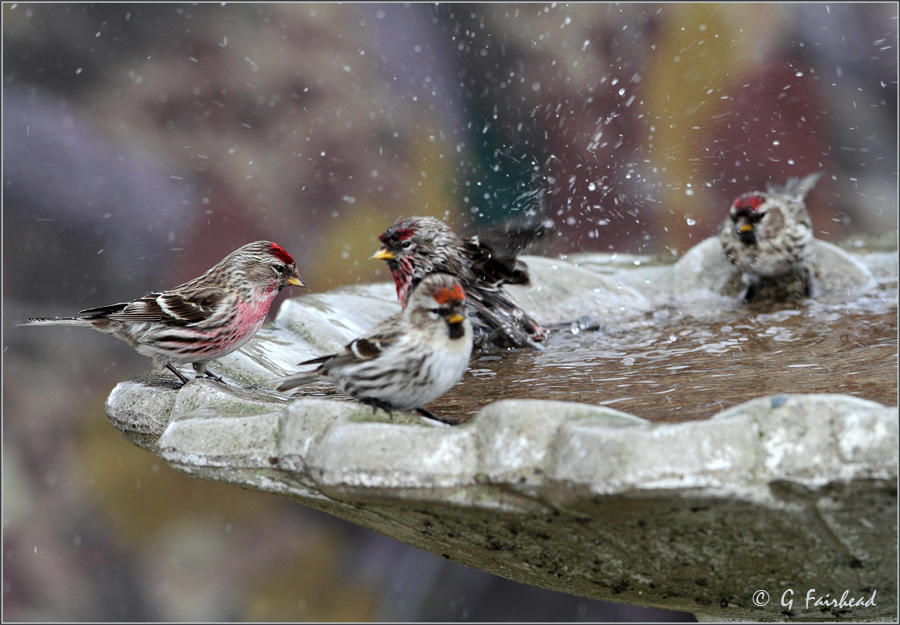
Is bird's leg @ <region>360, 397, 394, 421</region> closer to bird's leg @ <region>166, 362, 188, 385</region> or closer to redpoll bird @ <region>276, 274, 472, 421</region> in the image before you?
redpoll bird @ <region>276, 274, 472, 421</region>

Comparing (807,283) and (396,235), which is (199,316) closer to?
(396,235)

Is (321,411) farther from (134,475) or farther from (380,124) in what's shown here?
(380,124)

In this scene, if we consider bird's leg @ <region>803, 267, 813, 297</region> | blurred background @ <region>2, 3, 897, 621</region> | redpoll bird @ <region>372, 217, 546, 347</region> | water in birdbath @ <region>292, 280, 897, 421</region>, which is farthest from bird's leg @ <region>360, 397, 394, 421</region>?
bird's leg @ <region>803, 267, 813, 297</region>

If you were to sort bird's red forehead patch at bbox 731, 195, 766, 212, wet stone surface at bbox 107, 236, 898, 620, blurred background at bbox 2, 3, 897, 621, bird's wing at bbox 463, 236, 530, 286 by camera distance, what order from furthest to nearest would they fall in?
blurred background at bbox 2, 3, 897, 621
bird's red forehead patch at bbox 731, 195, 766, 212
bird's wing at bbox 463, 236, 530, 286
wet stone surface at bbox 107, 236, 898, 620

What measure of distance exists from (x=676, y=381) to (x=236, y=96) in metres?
4.04

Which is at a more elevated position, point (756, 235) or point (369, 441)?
point (756, 235)

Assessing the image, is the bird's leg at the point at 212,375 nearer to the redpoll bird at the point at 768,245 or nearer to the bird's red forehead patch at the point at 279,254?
the bird's red forehead patch at the point at 279,254

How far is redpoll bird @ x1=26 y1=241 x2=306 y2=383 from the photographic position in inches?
130

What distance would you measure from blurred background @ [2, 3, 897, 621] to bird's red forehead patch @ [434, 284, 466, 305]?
2399mm

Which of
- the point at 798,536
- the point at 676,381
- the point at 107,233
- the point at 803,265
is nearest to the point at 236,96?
the point at 107,233

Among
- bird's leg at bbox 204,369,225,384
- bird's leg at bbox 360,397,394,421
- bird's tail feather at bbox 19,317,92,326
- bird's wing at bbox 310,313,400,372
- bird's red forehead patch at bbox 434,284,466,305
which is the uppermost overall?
bird's red forehead patch at bbox 434,284,466,305

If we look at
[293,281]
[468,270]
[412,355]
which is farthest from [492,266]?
[412,355]

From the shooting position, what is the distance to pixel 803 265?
5129 mm

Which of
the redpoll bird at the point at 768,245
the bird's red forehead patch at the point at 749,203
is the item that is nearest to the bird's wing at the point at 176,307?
the redpoll bird at the point at 768,245
